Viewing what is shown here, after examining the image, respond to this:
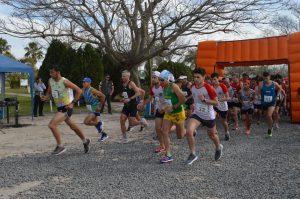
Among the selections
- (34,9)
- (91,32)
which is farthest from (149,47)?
(34,9)

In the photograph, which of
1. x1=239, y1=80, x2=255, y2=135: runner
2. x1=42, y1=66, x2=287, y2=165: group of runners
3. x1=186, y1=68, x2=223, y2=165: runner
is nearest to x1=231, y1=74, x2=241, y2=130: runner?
x1=239, y1=80, x2=255, y2=135: runner

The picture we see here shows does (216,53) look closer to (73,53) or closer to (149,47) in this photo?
(149,47)

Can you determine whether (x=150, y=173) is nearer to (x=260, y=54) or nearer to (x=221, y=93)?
(x=221, y=93)

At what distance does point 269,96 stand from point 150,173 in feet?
17.2

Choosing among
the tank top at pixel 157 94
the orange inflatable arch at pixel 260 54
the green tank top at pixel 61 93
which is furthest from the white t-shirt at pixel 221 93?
the orange inflatable arch at pixel 260 54

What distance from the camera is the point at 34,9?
18281 millimetres

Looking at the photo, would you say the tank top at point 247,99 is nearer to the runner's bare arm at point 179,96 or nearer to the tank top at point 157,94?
the tank top at point 157,94

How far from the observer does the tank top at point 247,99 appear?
11.2 metres

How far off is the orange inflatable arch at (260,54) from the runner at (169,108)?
291 inches

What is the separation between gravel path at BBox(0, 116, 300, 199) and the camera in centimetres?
507

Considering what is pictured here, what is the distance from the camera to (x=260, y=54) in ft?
47.0

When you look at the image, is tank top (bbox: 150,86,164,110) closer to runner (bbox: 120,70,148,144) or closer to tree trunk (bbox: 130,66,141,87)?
runner (bbox: 120,70,148,144)

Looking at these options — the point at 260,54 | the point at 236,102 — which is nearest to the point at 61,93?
the point at 236,102

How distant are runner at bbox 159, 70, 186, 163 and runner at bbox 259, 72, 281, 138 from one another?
3813 millimetres
